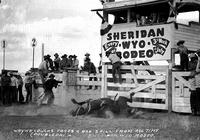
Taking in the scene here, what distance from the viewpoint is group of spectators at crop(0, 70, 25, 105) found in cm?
2225

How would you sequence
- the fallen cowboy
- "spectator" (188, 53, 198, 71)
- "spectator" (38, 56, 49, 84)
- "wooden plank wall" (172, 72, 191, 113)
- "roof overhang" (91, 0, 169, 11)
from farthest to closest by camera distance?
"spectator" (38, 56, 49, 84)
"roof overhang" (91, 0, 169, 11)
"spectator" (188, 53, 198, 71)
"wooden plank wall" (172, 72, 191, 113)
the fallen cowboy

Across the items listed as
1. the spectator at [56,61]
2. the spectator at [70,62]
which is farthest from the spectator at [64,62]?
the spectator at [56,61]

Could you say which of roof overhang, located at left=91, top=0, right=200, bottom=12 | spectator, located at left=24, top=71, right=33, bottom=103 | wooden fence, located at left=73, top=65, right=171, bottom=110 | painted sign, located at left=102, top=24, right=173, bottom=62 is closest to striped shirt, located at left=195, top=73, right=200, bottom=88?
wooden fence, located at left=73, top=65, right=171, bottom=110

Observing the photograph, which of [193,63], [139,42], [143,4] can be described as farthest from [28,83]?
[193,63]

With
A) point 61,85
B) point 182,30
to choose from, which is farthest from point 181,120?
point 61,85

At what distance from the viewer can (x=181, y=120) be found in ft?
41.1

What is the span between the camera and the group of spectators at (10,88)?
2225cm

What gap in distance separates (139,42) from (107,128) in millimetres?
8167

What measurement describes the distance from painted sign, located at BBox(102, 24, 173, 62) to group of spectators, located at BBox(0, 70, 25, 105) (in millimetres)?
6222

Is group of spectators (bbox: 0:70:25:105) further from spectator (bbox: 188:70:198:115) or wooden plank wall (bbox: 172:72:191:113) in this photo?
spectator (bbox: 188:70:198:115)

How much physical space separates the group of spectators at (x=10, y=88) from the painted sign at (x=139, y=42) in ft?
20.4

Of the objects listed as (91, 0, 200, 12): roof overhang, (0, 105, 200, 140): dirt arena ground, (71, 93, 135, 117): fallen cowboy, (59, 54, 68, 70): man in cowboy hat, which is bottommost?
(0, 105, 200, 140): dirt arena ground

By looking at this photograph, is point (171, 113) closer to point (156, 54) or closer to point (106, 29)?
point (156, 54)

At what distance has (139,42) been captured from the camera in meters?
18.4
